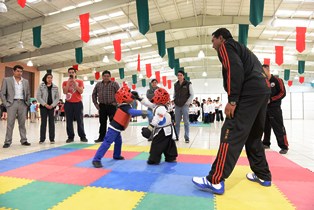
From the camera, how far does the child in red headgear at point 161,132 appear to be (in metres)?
3.17

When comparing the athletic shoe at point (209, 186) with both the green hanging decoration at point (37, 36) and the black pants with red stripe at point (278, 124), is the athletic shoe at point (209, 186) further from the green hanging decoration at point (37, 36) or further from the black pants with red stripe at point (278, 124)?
the green hanging decoration at point (37, 36)

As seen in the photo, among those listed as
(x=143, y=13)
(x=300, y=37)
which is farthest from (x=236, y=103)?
(x=300, y=37)

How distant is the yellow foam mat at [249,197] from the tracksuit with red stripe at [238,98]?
0.20m

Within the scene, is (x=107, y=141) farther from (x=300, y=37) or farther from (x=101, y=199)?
(x=300, y=37)

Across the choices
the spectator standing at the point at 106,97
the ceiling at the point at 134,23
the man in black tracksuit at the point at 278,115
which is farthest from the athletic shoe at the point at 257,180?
the ceiling at the point at 134,23

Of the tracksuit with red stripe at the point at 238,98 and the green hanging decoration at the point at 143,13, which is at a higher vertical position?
the green hanging decoration at the point at 143,13

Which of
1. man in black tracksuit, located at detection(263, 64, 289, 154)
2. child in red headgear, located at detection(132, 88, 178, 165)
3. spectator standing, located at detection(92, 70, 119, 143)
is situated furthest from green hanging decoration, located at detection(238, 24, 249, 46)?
child in red headgear, located at detection(132, 88, 178, 165)

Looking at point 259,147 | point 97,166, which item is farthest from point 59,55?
point 259,147

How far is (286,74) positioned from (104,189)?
825 inches

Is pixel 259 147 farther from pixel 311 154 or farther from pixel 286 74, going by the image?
pixel 286 74

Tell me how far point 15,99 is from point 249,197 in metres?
4.63

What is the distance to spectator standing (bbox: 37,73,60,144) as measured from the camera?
5.14 metres

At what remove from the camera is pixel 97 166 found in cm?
303

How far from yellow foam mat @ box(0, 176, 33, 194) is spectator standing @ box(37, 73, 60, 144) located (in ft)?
8.91
